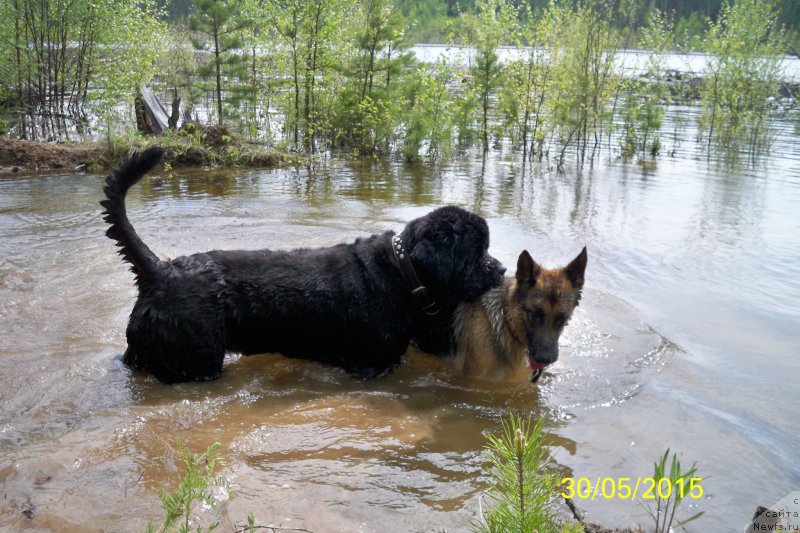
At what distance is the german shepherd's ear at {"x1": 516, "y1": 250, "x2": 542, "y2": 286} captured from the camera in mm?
4988

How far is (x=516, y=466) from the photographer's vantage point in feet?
7.23

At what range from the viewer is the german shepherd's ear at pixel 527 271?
16.4 ft

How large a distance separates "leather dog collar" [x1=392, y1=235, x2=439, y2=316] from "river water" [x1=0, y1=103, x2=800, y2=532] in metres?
0.71

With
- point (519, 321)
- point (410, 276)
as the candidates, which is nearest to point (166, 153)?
point (410, 276)

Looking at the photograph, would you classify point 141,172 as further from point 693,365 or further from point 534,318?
point 693,365

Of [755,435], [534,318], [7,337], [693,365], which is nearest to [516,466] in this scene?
[534,318]

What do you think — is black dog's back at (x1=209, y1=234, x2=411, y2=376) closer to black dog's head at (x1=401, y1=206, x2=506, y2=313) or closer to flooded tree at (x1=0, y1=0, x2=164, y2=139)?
black dog's head at (x1=401, y1=206, x2=506, y2=313)

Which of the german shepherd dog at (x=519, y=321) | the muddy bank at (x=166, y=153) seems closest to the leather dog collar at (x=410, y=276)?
the german shepherd dog at (x=519, y=321)

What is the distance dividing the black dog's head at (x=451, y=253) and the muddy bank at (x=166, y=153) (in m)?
8.99

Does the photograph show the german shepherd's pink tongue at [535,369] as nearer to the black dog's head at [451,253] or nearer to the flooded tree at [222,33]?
the black dog's head at [451,253]

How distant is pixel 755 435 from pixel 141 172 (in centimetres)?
508

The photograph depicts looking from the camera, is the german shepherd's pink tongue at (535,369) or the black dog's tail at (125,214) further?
the german shepherd's pink tongue at (535,369)

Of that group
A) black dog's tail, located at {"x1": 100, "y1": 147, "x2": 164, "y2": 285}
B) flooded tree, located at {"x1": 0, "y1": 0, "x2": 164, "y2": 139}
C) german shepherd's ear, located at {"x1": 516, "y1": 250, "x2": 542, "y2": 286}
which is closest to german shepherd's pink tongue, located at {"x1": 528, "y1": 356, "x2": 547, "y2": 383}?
german shepherd's ear, located at {"x1": 516, "y1": 250, "x2": 542, "y2": 286}
